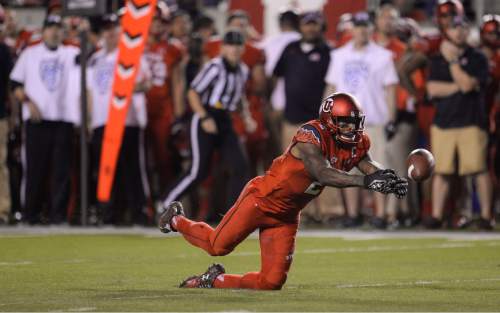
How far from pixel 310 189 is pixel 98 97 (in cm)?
737

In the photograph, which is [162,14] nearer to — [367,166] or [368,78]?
[368,78]

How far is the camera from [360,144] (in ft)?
28.9

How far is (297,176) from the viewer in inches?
340

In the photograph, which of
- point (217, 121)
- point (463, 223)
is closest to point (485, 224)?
point (463, 223)

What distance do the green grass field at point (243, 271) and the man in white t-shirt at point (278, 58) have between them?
3190mm

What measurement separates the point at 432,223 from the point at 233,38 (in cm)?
282

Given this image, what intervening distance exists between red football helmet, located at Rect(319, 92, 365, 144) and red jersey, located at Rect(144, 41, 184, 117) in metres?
7.64

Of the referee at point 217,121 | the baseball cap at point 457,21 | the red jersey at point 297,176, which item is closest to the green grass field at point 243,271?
the red jersey at point 297,176

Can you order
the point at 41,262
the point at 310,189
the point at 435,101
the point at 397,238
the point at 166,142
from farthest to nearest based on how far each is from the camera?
the point at 166,142 < the point at 435,101 < the point at 397,238 < the point at 41,262 < the point at 310,189

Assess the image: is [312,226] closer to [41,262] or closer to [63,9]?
[63,9]

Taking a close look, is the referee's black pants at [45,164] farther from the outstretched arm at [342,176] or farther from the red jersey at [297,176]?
the outstretched arm at [342,176]

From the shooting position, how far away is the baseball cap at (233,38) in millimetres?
14633

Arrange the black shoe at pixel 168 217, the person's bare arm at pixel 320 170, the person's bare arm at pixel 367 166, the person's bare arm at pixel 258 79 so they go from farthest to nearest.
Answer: the person's bare arm at pixel 258 79
the black shoe at pixel 168 217
the person's bare arm at pixel 367 166
the person's bare arm at pixel 320 170

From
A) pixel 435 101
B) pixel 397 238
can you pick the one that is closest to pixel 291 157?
pixel 397 238
